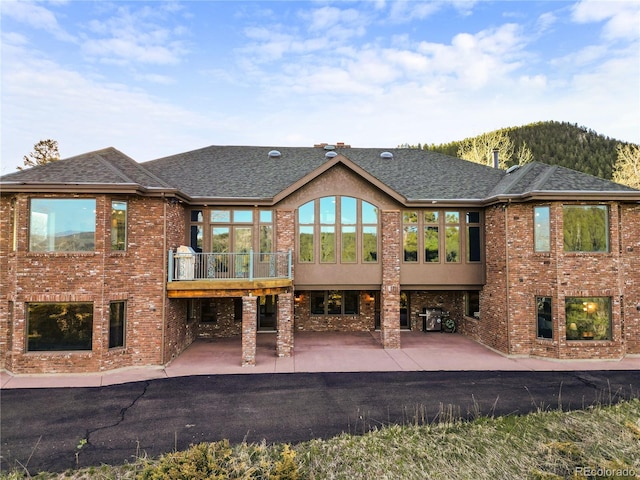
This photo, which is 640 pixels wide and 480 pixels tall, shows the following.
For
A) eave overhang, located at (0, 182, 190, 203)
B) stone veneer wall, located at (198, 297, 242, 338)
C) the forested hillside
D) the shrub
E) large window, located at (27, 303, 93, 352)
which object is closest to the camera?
the shrub

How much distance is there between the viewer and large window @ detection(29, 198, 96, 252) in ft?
29.5

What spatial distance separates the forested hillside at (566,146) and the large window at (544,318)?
34980 millimetres

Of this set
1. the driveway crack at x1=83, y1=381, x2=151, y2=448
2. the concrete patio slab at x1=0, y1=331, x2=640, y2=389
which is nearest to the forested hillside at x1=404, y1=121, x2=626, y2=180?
the concrete patio slab at x1=0, y1=331, x2=640, y2=389

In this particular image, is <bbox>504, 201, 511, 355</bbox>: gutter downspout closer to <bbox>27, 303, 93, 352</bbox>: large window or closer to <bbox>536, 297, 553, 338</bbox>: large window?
<bbox>536, 297, 553, 338</bbox>: large window

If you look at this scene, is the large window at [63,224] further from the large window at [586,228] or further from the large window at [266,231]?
the large window at [586,228]

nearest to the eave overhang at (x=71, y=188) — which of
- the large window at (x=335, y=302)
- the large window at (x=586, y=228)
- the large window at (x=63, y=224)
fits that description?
the large window at (x=63, y=224)

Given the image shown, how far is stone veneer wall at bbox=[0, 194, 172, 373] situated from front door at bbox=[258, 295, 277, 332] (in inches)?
197

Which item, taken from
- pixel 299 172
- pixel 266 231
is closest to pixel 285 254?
pixel 266 231

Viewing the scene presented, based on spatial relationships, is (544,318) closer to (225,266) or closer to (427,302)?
(427,302)

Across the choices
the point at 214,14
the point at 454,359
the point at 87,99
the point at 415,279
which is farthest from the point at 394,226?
the point at 87,99

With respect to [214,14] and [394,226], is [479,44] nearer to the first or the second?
[394,226]

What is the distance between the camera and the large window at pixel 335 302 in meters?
14.5

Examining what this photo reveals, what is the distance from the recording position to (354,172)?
38.1ft

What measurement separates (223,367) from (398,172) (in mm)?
11111
